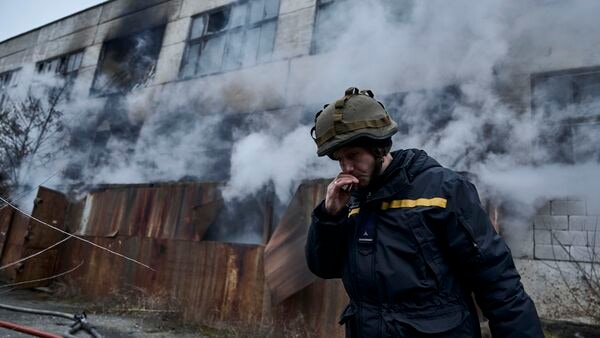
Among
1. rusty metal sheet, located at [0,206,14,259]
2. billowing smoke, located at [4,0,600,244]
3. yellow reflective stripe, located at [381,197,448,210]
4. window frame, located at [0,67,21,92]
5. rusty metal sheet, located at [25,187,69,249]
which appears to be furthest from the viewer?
window frame, located at [0,67,21,92]

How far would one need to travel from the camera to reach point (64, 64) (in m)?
13.1

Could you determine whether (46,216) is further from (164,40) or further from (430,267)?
(430,267)

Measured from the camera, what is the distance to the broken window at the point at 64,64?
12.8m

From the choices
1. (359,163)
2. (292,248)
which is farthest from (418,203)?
(292,248)

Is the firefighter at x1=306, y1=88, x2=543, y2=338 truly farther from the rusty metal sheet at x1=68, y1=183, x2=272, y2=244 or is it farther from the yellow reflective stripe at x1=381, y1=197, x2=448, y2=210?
the rusty metal sheet at x1=68, y1=183, x2=272, y2=244

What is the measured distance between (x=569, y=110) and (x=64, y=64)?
14.5 meters

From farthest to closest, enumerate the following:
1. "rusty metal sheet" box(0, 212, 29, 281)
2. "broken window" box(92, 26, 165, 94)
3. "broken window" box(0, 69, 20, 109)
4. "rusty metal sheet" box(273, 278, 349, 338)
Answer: "broken window" box(0, 69, 20, 109)
"broken window" box(92, 26, 165, 94)
"rusty metal sheet" box(0, 212, 29, 281)
"rusty metal sheet" box(273, 278, 349, 338)

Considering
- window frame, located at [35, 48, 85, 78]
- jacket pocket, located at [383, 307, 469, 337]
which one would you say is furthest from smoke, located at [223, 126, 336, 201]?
window frame, located at [35, 48, 85, 78]

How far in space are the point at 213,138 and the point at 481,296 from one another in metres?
7.86

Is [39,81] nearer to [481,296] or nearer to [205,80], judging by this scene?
[205,80]

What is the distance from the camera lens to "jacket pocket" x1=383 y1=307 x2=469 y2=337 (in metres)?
1.25

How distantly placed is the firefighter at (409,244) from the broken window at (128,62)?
10379 millimetres

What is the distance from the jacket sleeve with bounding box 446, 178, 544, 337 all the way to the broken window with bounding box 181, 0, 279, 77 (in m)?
7.83

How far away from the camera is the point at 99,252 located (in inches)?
253
